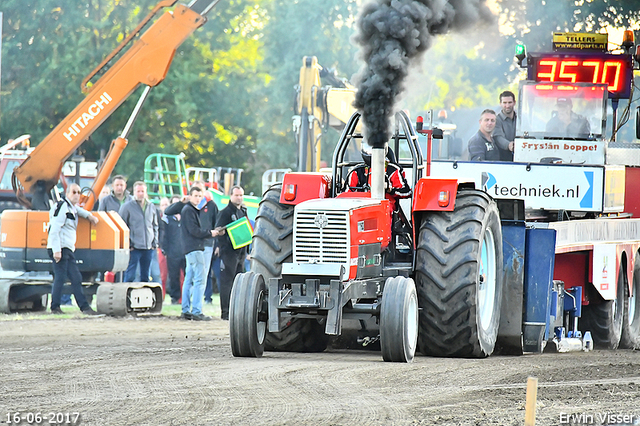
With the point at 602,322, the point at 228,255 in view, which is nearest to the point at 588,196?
the point at 602,322

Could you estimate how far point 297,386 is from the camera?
809 cm

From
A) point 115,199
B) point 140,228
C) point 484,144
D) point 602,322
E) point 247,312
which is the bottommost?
point 602,322

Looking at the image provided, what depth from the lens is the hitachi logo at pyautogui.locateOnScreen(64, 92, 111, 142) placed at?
63.9 ft

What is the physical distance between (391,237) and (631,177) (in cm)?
563

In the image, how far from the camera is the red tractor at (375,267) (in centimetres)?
936

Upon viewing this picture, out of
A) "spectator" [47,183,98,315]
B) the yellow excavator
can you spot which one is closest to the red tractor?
"spectator" [47,183,98,315]

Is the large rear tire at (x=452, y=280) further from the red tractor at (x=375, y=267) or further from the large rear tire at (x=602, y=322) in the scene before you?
the large rear tire at (x=602, y=322)

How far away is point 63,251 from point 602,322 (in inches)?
312

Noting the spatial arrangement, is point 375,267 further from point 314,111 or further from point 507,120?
point 314,111

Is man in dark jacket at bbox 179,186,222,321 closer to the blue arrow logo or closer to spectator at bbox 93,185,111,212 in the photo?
spectator at bbox 93,185,111,212

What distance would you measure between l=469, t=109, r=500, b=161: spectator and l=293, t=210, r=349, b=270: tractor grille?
5.52 metres

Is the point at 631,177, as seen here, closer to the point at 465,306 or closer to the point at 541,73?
the point at 541,73

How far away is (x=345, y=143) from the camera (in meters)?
10.4
